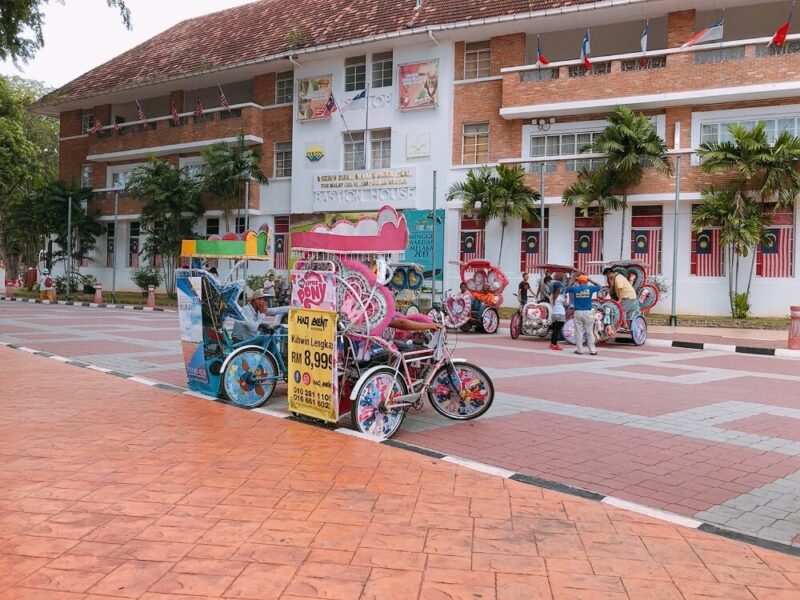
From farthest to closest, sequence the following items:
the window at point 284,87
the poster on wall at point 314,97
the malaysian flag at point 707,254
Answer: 1. the window at point 284,87
2. the poster on wall at point 314,97
3. the malaysian flag at point 707,254

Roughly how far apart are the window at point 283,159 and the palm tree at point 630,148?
13636mm

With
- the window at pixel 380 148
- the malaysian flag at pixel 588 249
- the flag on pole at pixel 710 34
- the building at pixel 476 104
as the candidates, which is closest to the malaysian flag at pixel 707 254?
the building at pixel 476 104

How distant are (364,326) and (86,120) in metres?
36.3

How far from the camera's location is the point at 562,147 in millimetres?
24250

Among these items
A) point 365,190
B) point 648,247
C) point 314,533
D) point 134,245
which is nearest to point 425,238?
point 365,190

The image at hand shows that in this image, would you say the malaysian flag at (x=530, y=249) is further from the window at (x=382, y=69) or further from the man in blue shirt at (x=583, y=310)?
the man in blue shirt at (x=583, y=310)

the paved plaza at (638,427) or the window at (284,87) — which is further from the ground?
the window at (284,87)

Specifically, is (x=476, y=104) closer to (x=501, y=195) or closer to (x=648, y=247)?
(x=501, y=195)

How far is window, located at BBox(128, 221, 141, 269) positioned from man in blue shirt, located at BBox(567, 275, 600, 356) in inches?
1055

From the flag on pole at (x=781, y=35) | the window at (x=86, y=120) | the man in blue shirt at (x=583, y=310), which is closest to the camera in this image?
the man in blue shirt at (x=583, y=310)

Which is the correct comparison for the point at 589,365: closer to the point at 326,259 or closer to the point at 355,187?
the point at 326,259

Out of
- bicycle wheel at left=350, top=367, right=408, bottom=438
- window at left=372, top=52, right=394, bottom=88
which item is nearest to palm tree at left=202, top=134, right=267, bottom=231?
window at left=372, top=52, right=394, bottom=88

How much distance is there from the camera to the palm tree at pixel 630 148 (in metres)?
21.2

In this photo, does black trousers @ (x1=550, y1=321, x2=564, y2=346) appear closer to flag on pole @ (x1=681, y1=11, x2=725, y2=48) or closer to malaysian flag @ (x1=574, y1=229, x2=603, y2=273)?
malaysian flag @ (x1=574, y1=229, x2=603, y2=273)
